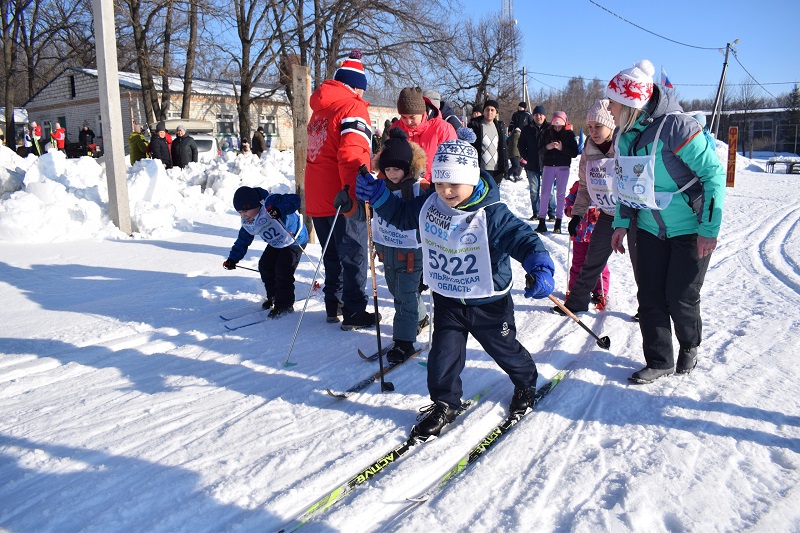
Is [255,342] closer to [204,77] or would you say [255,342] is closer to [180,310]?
[180,310]

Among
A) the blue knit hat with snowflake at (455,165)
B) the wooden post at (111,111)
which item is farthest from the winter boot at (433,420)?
the wooden post at (111,111)

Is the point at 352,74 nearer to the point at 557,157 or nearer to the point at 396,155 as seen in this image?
the point at 396,155

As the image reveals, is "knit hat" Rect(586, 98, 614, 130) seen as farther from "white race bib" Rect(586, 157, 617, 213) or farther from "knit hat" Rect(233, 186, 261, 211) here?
"knit hat" Rect(233, 186, 261, 211)

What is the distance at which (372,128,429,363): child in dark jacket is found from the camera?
404 centimetres

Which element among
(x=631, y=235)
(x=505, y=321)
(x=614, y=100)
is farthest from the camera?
(x=631, y=235)

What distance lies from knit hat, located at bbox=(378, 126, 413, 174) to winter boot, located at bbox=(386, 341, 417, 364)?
4.36 ft

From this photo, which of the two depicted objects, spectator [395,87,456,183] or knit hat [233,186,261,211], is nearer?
spectator [395,87,456,183]

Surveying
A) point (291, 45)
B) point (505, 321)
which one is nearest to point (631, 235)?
point (505, 321)

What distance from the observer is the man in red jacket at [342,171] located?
4.41 m

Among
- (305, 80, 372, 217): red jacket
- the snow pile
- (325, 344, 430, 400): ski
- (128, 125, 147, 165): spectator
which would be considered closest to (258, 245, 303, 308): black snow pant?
(305, 80, 372, 217): red jacket

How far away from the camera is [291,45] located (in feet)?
85.7

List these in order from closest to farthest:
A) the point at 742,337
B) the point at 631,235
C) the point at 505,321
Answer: the point at 505,321 < the point at 631,235 < the point at 742,337

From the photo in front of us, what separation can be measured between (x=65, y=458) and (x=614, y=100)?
385 cm

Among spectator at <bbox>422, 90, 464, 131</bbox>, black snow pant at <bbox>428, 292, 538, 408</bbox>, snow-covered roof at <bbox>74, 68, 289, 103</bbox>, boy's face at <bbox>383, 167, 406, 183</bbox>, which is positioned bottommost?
black snow pant at <bbox>428, 292, 538, 408</bbox>
